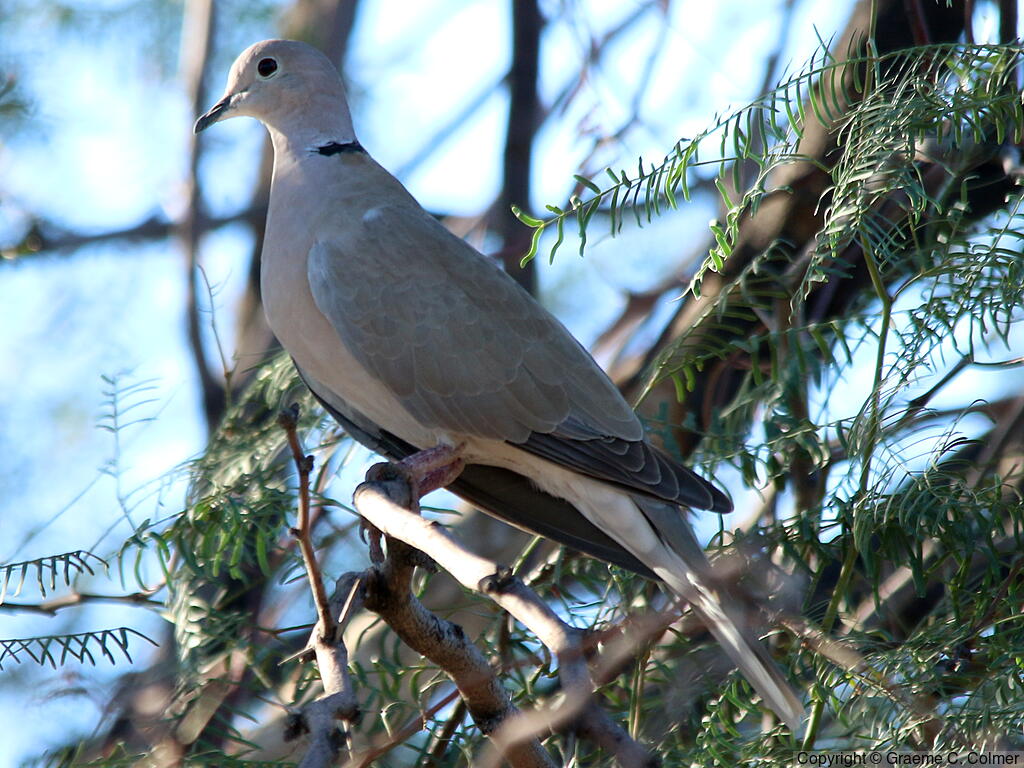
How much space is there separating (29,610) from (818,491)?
5.96 feet

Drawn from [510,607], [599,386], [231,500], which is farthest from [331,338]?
[510,607]

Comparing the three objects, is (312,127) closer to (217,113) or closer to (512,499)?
(217,113)

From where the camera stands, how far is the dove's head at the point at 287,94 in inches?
133

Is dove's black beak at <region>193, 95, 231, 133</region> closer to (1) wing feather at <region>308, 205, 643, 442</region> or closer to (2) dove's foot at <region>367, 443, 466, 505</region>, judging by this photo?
(1) wing feather at <region>308, 205, 643, 442</region>

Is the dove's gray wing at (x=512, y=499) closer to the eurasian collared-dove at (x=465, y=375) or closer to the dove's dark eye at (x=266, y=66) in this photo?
the eurasian collared-dove at (x=465, y=375)

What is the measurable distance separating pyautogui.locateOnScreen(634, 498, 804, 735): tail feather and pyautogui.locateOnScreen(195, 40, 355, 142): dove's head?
144cm

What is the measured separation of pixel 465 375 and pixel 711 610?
2.68 ft

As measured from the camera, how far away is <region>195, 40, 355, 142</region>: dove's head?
11.1 feet

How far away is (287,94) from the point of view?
342 centimetres

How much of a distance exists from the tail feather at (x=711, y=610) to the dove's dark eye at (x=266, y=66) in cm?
169
